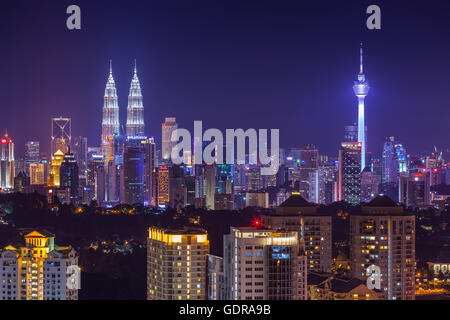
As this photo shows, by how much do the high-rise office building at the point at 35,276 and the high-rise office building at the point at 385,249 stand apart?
3.12 meters

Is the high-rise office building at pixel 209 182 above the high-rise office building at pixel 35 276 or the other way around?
above

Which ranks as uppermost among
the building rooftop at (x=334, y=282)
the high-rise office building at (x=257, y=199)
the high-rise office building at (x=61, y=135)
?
Result: the high-rise office building at (x=61, y=135)

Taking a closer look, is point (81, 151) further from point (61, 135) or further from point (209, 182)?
point (209, 182)

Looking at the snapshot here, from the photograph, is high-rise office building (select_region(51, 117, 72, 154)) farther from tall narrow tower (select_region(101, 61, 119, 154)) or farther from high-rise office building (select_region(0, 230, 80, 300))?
high-rise office building (select_region(0, 230, 80, 300))

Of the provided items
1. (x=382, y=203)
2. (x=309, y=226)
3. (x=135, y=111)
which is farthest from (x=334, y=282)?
(x=135, y=111)

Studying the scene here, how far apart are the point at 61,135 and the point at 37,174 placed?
3.59 ft

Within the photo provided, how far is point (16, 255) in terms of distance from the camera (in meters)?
8.70

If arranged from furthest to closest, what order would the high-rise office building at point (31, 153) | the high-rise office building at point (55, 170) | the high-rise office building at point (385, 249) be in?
1. the high-rise office building at point (31, 153)
2. the high-rise office building at point (55, 170)
3. the high-rise office building at point (385, 249)

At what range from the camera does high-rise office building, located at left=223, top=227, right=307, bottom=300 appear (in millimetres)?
6309

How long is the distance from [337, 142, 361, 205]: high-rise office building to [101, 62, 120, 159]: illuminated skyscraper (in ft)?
17.7

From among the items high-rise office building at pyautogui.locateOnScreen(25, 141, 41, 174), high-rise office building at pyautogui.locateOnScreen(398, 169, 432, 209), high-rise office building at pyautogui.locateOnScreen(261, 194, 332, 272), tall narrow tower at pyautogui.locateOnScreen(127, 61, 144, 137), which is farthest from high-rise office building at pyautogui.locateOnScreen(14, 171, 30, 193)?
high-rise office building at pyautogui.locateOnScreen(261, 194, 332, 272)

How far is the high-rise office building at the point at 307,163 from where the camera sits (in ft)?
66.8

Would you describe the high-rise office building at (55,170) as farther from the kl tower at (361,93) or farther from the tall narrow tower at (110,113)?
the kl tower at (361,93)

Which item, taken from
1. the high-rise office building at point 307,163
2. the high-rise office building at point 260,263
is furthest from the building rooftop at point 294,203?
the high-rise office building at point 307,163
